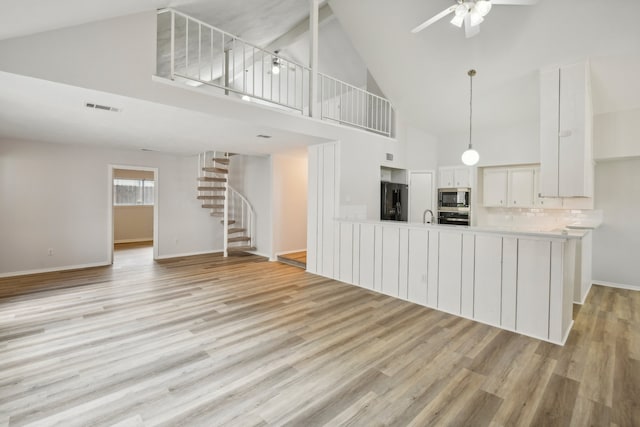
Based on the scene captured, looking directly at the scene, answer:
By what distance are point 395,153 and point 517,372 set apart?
4818 millimetres

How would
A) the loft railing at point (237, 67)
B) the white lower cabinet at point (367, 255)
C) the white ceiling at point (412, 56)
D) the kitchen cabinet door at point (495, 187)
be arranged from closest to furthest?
the white ceiling at point (412, 56), the loft railing at point (237, 67), the white lower cabinet at point (367, 255), the kitchen cabinet door at point (495, 187)

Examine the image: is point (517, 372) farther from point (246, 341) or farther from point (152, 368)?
point (152, 368)

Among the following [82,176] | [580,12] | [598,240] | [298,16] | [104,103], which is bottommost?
[598,240]

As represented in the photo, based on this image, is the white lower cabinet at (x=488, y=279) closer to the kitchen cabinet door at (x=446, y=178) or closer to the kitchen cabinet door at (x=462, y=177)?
the kitchen cabinet door at (x=462, y=177)

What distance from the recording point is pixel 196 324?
3.29 meters

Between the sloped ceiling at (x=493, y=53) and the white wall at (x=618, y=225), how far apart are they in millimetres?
1092

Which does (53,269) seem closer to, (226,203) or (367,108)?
(226,203)

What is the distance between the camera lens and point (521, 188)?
5.95 meters

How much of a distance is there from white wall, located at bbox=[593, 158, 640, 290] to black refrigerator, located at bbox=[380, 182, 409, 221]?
134 inches

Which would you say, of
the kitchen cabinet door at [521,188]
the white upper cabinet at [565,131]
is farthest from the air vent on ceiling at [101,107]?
the kitchen cabinet door at [521,188]

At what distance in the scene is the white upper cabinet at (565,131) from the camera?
400 cm

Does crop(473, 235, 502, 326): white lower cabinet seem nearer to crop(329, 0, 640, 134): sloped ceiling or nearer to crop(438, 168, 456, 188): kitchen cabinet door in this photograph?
crop(329, 0, 640, 134): sloped ceiling

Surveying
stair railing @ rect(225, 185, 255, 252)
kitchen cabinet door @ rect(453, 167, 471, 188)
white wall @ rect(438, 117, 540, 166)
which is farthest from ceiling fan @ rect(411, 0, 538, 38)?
stair railing @ rect(225, 185, 255, 252)

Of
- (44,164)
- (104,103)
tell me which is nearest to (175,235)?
(44,164)
